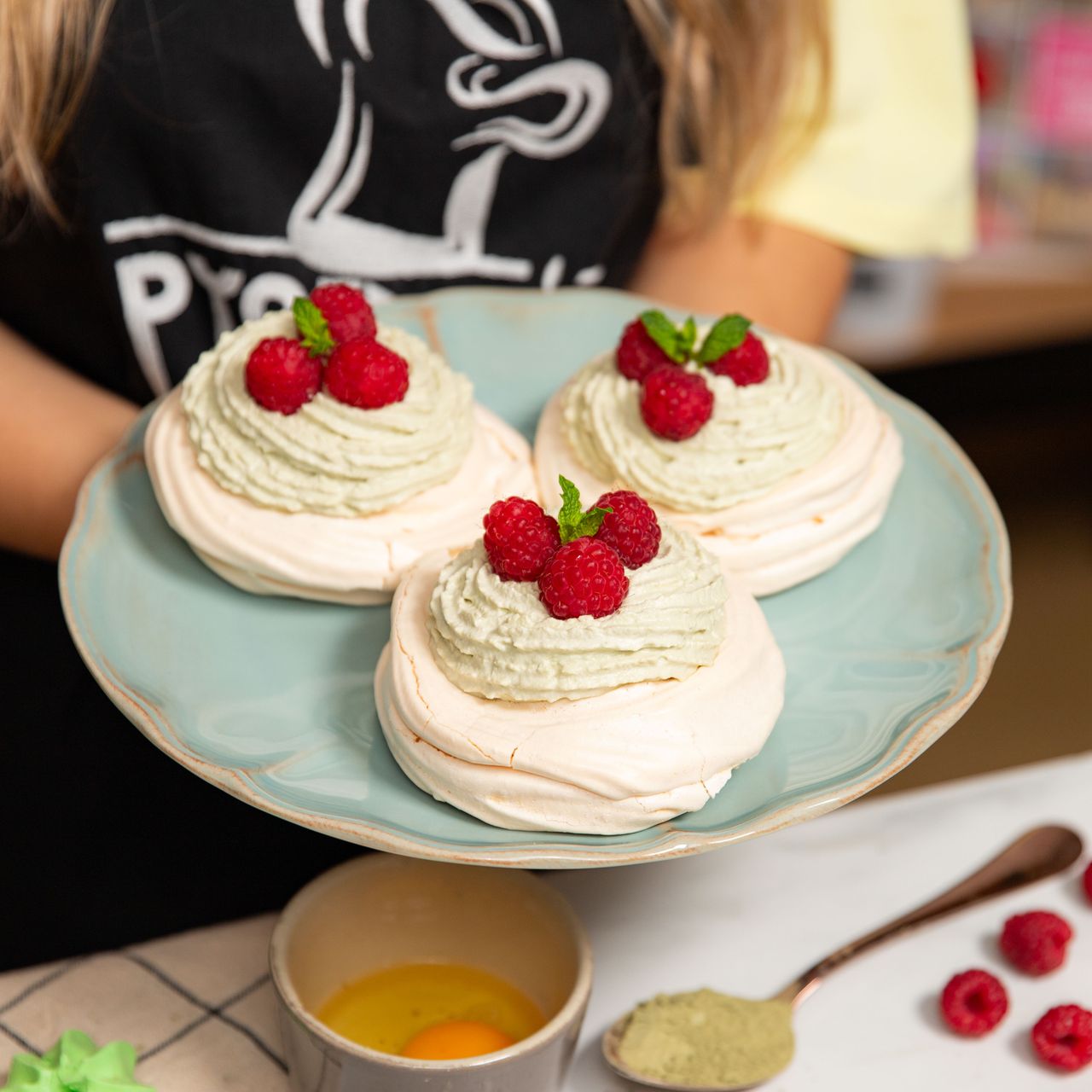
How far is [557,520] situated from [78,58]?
64 centimetres

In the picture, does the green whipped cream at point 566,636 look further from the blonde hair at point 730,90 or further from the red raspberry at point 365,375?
the blonde hair at point 730,90

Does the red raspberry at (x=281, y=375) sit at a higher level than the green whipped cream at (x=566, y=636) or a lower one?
higher

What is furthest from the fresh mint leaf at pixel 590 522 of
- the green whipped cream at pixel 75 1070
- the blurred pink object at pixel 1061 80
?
the blurred pink object at pixel 1061 80

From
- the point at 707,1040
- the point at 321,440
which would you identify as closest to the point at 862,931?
the point at 707,1040

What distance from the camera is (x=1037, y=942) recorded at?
3.37ft

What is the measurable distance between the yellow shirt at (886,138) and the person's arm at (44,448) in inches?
28.6

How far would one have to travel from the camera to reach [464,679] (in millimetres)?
879

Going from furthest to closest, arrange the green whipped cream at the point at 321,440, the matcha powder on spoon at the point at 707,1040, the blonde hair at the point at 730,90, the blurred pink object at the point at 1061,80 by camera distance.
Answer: the blurred pink object at the point at 1061,80 < the blonde hair at the point at 730,90 < the green whipped cream at the point at 321,440 < the matcha powder on spoon at the point at 707,1040

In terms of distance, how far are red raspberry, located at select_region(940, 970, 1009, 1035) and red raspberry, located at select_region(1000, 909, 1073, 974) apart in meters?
0.05

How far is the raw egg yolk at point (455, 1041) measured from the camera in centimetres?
88

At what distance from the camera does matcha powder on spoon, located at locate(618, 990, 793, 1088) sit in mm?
934

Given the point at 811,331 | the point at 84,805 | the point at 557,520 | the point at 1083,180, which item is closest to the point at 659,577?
the point at 557,520

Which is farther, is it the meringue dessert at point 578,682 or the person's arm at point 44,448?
the person's arm at point 44,448

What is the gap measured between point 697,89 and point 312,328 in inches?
22.2
